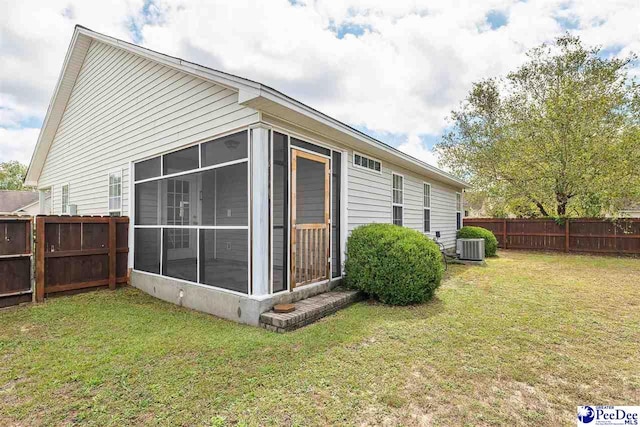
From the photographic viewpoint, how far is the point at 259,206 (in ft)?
13.1

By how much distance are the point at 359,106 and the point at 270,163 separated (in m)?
10.4

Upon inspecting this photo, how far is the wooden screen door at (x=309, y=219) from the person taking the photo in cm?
455

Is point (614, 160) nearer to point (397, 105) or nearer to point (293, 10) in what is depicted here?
point (397, 105)

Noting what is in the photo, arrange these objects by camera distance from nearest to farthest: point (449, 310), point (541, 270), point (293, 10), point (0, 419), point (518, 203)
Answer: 1. point (0, 419)
2. point (449, 310)
3. point (293, 10)
4. point (541, 270)
5. point (518, 203)

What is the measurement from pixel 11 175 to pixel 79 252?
139 ft

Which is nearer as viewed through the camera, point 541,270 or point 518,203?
point 541,270

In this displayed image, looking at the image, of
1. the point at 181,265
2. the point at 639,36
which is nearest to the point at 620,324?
the point at 181,265

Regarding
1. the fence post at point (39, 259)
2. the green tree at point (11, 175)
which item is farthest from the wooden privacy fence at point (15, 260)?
the green tree at point (11, 175)

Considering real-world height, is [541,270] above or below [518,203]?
below

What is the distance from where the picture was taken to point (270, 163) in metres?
4.14

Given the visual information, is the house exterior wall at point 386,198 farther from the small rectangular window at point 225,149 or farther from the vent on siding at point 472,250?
the small rectangular window at point 225,149

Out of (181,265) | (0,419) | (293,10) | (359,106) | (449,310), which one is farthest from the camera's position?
(359,106)

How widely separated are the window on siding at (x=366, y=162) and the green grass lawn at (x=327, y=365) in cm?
270

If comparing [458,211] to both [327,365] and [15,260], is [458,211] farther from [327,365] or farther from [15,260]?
[15,260]
